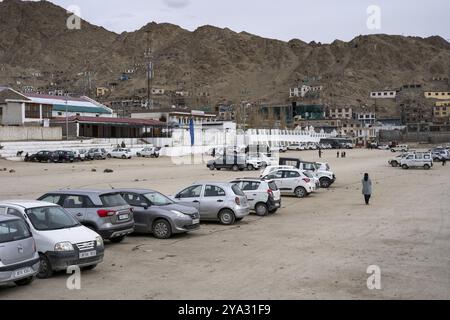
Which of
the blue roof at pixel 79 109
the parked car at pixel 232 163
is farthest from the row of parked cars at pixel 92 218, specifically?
the blue roof at pixel 79 109

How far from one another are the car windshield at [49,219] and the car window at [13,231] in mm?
976

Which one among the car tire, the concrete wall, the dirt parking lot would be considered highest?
the concrete wall

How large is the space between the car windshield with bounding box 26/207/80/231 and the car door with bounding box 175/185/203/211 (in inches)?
289

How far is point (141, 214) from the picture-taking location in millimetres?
16766

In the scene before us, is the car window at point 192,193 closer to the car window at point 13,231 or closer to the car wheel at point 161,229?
the car wheel at point 161,229

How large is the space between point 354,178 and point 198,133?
197 feet

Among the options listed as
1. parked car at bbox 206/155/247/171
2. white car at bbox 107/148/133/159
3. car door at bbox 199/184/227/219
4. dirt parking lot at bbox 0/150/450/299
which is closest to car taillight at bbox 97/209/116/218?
dirt parking lot at bbox 0/150/450/299

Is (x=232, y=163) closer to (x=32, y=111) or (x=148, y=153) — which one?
(x=148, y=153)

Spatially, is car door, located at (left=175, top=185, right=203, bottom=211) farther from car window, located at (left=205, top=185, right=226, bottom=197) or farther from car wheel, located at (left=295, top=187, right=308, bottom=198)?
car wheel, located at (left=295, top=187, right=308, bottom=198)

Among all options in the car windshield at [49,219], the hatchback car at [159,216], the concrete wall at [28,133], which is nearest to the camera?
the car windshield at [49,219]

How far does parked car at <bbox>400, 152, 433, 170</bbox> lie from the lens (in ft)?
183

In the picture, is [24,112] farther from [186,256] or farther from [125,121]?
[186,256]

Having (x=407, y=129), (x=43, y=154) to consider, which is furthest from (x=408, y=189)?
(x=407, y=129)

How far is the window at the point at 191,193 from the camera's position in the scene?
780 inches
